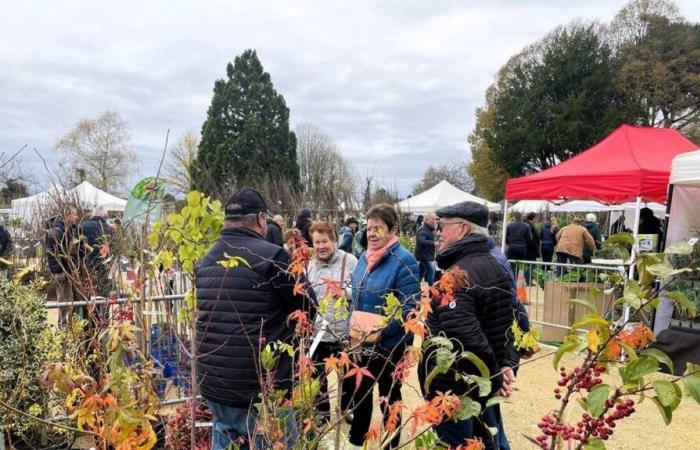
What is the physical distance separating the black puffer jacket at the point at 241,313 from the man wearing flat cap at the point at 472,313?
742mm

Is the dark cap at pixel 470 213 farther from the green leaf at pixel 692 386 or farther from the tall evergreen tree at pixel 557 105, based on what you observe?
the tall evergreen tree at pixel 557 105

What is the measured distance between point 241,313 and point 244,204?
0.52 meters

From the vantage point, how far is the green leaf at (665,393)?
2.99ft

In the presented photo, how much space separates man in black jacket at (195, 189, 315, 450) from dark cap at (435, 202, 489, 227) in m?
0.95

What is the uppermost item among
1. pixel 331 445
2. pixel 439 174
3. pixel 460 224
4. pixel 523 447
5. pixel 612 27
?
pixel 612 27

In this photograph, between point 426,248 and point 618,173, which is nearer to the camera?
point 618,173

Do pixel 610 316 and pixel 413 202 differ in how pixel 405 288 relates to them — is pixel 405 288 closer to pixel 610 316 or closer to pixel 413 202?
pixel 610 316

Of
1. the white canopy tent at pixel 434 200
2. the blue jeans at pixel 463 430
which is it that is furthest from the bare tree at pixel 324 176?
the blue jeans at pixel 463 430

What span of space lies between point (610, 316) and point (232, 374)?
166 cm

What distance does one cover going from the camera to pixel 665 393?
0.92 meters

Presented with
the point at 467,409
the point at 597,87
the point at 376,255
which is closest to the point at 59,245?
the point at 376,255

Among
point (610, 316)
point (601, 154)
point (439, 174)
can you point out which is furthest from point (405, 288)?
point (439, 174)

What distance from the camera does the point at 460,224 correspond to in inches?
105

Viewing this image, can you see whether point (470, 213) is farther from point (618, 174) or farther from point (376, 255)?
point (618, 174)
